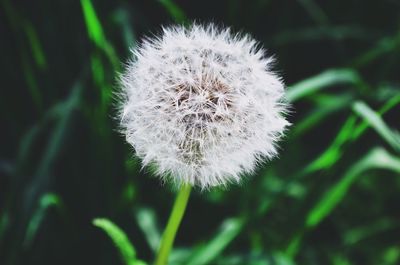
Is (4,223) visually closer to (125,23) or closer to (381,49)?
(125,23)

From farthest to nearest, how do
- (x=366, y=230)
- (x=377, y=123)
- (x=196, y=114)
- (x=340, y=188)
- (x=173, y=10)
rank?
(x=366, y=230) < (x=173, y=10) < (x=340, y=188) < (x=377, y=123) < (x=196, y=114)

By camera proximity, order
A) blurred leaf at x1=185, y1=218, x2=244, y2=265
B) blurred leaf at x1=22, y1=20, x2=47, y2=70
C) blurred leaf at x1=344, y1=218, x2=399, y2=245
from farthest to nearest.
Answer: blurred leaf at x1=344, y1=218, x2=399, y2=245, blurred leaf at x1=22, y1=20, x2=47, y2=70, blurred leaf at x1=185, y1=218, x2=244, y2=265

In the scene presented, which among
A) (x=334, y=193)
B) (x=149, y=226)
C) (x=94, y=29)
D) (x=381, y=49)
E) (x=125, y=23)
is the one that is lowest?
(x=334, y=193)

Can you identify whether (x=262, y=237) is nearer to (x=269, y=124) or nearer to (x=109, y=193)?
(x=109, y=193)

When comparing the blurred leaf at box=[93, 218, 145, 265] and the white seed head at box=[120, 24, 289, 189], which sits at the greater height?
the white seed head at box=[120, 24, 289, 189]

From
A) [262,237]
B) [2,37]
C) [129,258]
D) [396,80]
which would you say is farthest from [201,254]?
[396,80]

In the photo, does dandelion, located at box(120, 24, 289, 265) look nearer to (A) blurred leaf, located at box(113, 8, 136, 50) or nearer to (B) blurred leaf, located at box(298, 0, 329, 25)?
(A) blurred leaf, located at box(113, 8, 136, 50)

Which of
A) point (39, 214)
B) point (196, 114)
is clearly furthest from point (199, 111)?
point (39, 214)

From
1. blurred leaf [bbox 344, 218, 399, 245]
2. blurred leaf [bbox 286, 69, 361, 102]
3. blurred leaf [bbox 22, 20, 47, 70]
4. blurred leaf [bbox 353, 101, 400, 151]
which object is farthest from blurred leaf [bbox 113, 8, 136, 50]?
blurred leaf [bbox 344, 218, 399, 245]
